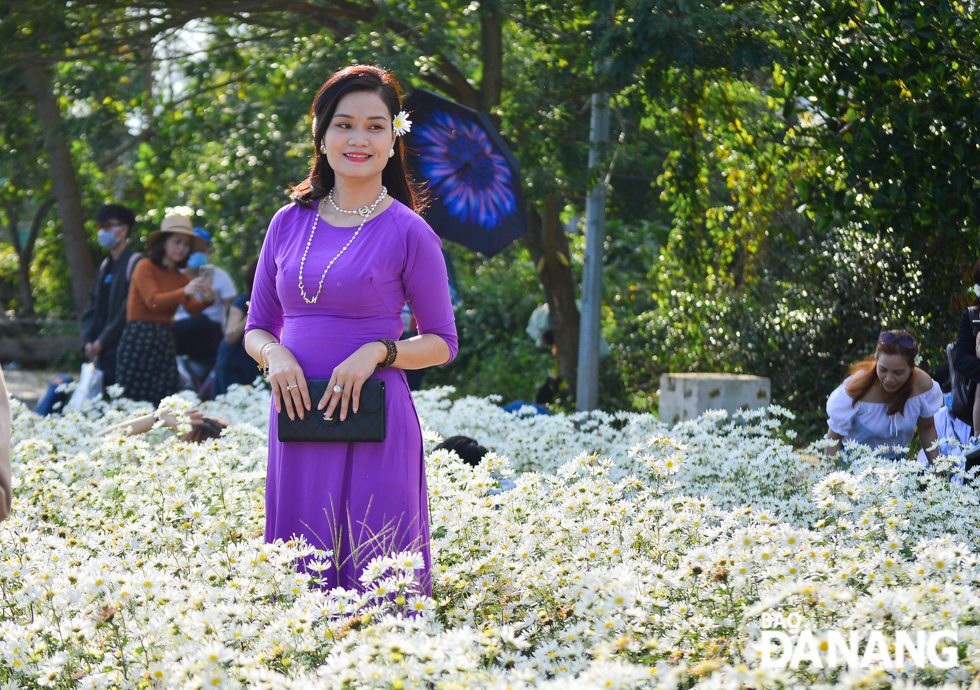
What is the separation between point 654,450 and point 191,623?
302cm

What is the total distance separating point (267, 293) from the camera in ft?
9.12

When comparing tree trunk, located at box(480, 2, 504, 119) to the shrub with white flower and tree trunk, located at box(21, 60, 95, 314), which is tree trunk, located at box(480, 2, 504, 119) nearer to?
the shrub with white flower

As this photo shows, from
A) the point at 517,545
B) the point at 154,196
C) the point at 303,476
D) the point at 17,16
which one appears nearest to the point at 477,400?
the point at 517,545

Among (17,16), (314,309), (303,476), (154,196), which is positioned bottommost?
(303,476)

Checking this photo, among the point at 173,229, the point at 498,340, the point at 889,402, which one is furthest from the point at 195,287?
the point at 498,340

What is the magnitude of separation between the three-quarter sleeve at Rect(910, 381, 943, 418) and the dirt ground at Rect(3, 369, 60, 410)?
951 cm

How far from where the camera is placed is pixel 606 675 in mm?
1727

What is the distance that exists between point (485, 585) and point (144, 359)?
4.19 metres

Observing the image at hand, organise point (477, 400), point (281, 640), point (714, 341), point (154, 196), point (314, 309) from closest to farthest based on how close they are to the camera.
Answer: point (281, 640), point (314, 309), point (477, 400), point (714, 341), point (154, 196)

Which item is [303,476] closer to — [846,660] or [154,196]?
[846,660]

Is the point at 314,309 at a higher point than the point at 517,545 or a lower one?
higher

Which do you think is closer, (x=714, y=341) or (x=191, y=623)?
(x=191, y=623)

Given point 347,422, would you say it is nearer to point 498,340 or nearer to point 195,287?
point 195,287

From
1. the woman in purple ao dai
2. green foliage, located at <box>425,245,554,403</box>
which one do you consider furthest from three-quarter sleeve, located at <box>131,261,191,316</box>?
green foliage, located at <box>425,245,554,403</box>
